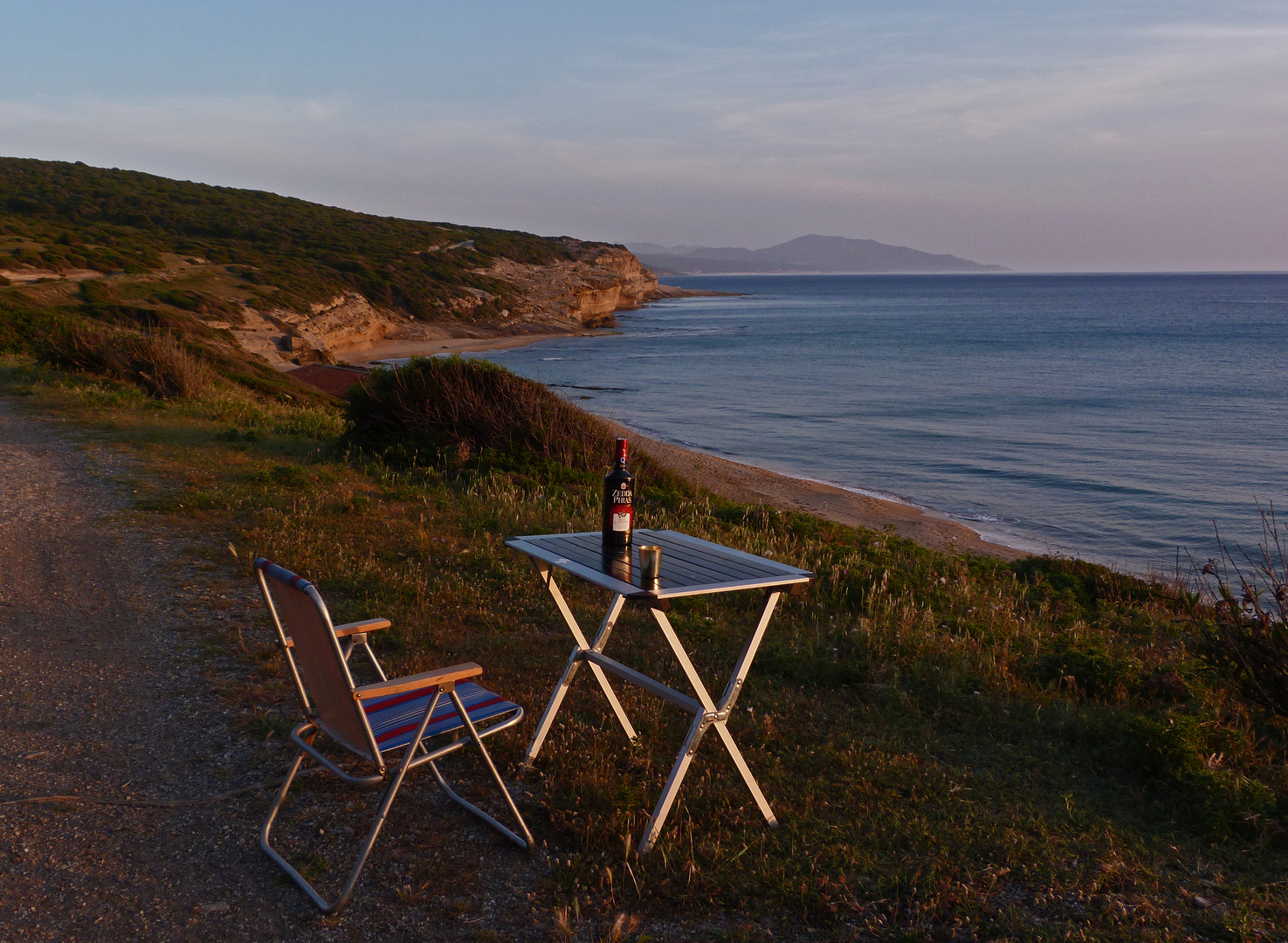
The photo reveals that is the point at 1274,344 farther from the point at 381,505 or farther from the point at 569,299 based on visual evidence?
the point at 381,505

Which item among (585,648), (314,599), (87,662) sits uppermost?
(314,599)

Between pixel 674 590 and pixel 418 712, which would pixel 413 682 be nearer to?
pixel 418 712

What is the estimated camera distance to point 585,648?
13.0ft

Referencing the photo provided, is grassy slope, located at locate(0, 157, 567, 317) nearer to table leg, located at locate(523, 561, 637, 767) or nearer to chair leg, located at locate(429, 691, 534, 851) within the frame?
table leg, located at locate(523, 561, 637, 767)

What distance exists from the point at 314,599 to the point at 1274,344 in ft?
217

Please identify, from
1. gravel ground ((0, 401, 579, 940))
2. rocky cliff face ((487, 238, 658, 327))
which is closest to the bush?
gravel ground ((0, 401, 579, 940))

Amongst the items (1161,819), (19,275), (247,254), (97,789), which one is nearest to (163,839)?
(97,789)

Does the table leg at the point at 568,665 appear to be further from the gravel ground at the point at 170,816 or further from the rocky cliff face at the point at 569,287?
the rocky cliff face at the point at 569,287

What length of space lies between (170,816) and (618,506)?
204 centimetres

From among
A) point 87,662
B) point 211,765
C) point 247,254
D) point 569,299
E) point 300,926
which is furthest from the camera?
point 569,299

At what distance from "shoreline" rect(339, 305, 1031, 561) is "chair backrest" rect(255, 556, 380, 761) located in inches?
367

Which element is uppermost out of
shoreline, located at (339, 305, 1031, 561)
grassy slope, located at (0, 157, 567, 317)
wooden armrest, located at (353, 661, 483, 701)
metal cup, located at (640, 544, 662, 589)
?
grassy slope, located at (0, 157, 567, 317)

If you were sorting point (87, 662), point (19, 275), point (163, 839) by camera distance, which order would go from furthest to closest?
point (19, 275)
point (87, 662)
point (163, 839)

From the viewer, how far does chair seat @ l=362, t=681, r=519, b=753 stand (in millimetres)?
3166
